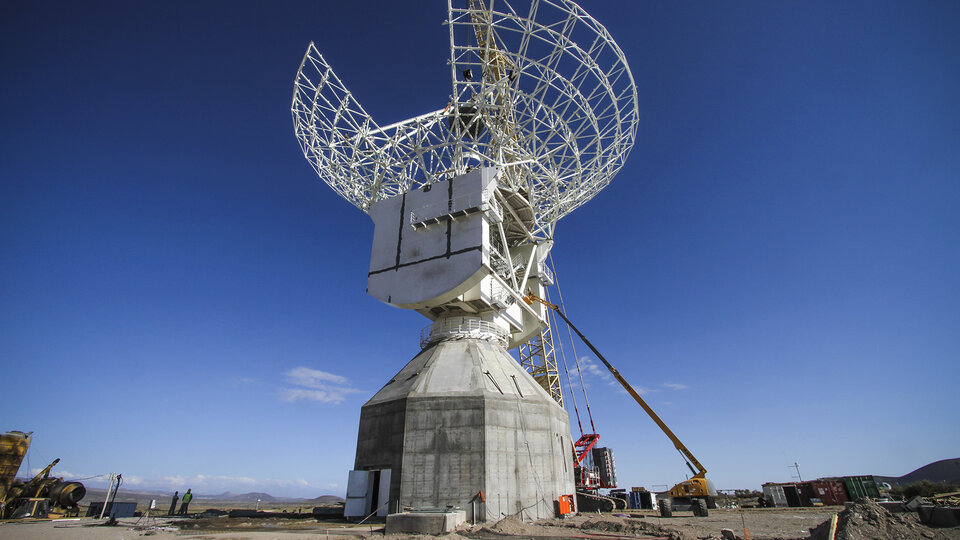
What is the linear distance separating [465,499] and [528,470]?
3340mm

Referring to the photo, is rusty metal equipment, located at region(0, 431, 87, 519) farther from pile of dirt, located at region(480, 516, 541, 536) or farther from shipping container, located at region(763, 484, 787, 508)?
shipping container, located at region(763, 484, 787, 508)

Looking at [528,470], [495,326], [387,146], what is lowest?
[528,470]

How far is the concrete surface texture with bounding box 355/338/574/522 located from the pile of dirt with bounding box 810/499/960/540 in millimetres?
10871

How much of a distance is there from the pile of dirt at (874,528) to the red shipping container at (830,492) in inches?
936

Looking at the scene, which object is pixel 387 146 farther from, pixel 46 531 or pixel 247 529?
pixel 46 531

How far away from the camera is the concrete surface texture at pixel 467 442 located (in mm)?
17922

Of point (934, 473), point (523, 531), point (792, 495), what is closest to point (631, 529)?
point (523, 531)

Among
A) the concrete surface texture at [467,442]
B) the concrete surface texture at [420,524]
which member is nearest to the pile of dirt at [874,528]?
the concrete surface texture at [420,524]

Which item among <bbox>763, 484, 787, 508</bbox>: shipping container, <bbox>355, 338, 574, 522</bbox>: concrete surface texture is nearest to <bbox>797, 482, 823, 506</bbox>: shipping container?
<bbox>763, 484, 787, 508</bbox>: shipping container

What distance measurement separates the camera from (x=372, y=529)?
1469 centimetres

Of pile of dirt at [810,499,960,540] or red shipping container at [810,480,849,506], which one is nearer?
pile of dirt at [810,499,960,540]

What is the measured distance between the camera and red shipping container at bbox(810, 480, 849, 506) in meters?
29.3

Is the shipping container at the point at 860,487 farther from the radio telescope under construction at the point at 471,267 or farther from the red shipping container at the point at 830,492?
the radio telescope under construction at the point at 471,267

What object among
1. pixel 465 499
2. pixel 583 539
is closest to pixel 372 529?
pixel 465 499
